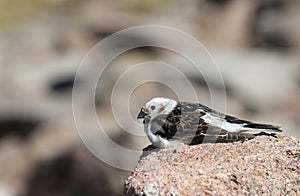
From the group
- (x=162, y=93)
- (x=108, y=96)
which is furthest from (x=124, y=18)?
(x=162, y=93)

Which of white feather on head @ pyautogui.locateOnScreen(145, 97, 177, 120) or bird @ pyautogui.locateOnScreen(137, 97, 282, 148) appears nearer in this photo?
bird @ pyautogui.locateOnScreen(137, 97, 282, 148)

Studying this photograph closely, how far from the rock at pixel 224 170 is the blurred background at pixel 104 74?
780 cm

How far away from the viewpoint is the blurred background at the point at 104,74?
20.1m

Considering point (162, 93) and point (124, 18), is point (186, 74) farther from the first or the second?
point (124, 18)

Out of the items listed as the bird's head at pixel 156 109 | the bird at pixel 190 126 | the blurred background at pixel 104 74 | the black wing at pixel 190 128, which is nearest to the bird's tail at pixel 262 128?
the bird at pixel 190 126

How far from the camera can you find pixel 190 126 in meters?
7.76

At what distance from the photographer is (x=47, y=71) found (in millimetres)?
26016

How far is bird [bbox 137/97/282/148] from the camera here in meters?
7.58

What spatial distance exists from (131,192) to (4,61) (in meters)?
22.1

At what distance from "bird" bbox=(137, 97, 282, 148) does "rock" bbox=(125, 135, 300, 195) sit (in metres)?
0.20

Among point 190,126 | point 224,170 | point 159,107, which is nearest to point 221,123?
point 190,126

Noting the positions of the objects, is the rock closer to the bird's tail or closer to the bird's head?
the bird's tail

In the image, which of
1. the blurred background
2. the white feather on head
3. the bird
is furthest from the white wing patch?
the blurred background

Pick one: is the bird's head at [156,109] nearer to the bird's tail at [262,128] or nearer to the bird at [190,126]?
the bird at [190,126]
